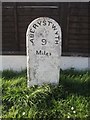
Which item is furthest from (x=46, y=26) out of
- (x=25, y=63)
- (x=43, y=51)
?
(x=25, y=63)

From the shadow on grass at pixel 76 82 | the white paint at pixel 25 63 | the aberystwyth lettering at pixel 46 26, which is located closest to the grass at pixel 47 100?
the shadow on grass at pixel 76 82

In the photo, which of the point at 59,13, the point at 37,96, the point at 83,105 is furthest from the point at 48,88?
the point at 59,13

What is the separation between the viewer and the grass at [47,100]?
5586 mm

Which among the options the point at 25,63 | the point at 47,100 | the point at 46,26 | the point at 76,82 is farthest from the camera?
the point at 25,63

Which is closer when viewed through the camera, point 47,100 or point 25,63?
point 47,100

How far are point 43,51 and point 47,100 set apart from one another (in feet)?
2.68

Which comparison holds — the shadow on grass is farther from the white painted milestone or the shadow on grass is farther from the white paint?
the white paint

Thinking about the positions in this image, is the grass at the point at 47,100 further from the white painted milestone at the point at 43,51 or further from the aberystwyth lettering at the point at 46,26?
the aberystwyth lettering at the point at 46,26

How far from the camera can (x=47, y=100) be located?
5910 millimetres

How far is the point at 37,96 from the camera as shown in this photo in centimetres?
590

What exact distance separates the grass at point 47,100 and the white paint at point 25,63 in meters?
1.26

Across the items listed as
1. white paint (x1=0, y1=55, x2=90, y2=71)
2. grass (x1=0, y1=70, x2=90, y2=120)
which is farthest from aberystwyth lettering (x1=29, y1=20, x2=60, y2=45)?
white paint (x1=0, y1=55, x2=90, y2=71)

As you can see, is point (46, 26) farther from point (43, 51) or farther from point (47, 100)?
point (47, 100)

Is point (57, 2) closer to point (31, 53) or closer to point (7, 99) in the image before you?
point (31, 53)
